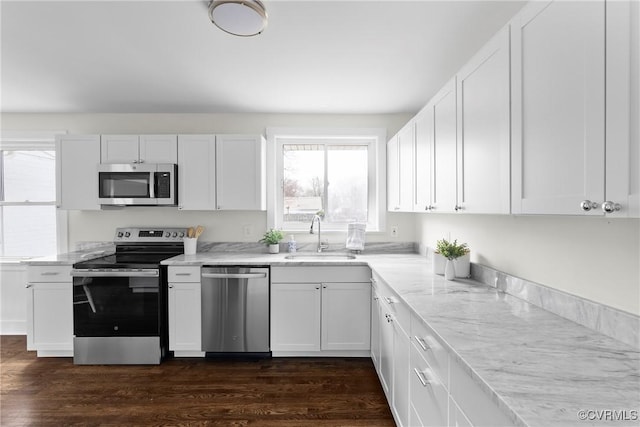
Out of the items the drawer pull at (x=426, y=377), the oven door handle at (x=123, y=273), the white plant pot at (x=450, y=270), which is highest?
the white plant pot at (x=450, y=270)

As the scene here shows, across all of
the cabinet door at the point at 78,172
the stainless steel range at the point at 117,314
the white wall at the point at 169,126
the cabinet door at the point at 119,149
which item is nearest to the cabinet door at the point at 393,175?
the white wall at the point at 169,126

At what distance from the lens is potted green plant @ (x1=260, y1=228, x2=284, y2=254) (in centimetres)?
346

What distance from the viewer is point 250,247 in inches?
143

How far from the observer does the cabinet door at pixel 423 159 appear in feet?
7.47

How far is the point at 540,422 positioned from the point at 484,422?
24 cm

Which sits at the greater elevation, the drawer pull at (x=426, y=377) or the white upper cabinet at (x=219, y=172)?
the white upper cabinet at (x=219, y=172)

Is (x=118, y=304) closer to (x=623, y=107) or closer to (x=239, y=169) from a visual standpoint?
(x=239, y=169)

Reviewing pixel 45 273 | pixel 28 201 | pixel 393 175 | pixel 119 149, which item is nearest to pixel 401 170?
pixel 393 175

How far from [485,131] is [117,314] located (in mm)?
3113

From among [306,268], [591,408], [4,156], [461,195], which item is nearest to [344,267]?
[306,268]

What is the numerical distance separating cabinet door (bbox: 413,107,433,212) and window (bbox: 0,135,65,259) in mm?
3762

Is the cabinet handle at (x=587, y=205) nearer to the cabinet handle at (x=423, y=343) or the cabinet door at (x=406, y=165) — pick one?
the cabinet handle at (x=423, y=343)

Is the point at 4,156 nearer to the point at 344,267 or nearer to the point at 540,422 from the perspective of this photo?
the point at 344,267

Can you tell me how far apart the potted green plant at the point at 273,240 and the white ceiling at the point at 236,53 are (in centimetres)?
127
